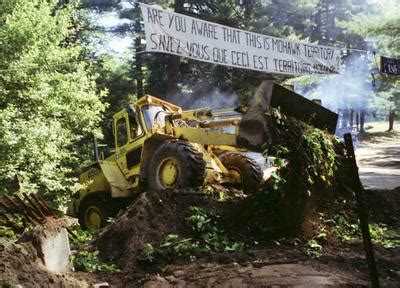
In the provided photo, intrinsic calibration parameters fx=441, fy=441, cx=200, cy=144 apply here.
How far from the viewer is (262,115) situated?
21.4 feet

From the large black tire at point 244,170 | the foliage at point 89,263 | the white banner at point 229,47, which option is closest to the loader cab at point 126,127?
the white banner at point 229,47

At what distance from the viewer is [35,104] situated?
9.83 m

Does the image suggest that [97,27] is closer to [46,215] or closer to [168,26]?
[168,26]

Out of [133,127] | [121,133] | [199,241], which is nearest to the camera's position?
[199,241]

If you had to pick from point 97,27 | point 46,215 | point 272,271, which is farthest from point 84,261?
point 97,27

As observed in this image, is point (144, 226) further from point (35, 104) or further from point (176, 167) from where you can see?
point (35, 104)

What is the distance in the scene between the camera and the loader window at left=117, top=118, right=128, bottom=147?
35.1 feet

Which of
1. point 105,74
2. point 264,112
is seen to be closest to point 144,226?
point 264,112

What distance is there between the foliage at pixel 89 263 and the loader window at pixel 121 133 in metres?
5.06

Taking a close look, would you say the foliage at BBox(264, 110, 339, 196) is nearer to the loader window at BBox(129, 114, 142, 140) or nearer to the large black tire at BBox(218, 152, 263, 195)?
the large black tire at BBox(218, 152, 263, 195)

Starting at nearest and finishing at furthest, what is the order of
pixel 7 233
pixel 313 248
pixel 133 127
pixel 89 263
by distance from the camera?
1. pixel 7 233
2. pixel 89 263
3. pixel 313 248
4. pixel 133 127

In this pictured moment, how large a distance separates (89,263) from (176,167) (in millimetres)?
3322

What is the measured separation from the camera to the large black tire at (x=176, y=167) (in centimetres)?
831

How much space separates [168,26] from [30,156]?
3.82 meters
